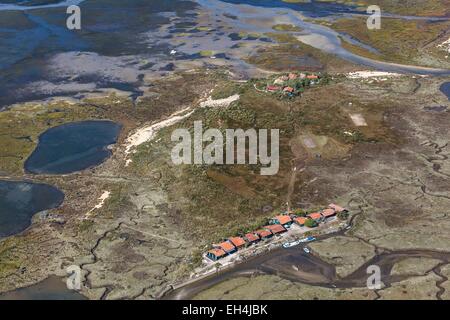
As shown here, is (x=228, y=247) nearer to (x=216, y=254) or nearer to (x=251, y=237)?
(x=216, y=254)

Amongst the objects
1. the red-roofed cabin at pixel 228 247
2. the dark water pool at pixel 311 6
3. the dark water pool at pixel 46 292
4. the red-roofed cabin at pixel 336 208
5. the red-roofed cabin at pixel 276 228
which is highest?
the dark water pool at pixel 311 6

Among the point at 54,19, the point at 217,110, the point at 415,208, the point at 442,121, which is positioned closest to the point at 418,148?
the point at 442,121

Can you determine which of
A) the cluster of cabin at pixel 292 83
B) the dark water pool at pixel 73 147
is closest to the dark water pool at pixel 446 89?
the cluster of cabin at pixel 292 83

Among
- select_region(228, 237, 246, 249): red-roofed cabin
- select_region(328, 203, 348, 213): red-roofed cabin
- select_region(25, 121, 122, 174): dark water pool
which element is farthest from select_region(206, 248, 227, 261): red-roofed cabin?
select_region(25, 121, 122, 174): dark water pool

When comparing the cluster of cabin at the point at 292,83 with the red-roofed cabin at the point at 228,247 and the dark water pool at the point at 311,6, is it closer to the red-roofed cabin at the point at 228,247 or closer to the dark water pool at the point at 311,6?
the red-roofed cabin at the point at 228,247

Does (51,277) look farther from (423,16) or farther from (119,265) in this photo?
(423,16)

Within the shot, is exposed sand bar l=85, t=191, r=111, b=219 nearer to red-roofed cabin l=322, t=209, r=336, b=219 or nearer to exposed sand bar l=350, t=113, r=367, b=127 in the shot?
red-roofed cabin l=322, t=209, r=336, b=219
